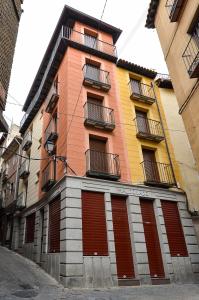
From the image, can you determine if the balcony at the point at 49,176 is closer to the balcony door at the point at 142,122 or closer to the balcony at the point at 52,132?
the balcony at the point at 52,132

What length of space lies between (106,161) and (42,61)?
1097 cm

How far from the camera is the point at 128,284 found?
1073 centimetres

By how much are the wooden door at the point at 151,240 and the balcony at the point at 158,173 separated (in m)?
1.49

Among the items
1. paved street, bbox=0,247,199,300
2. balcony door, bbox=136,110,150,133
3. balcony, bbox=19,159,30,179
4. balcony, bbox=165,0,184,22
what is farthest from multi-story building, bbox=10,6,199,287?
balcony, bbox=165,0,184,22

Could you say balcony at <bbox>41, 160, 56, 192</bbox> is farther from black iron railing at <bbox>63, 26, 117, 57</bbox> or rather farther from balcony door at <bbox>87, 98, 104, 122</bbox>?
black iron railing at <bbox>63, 26, 117, 57</bbox>

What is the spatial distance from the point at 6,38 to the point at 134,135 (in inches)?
335

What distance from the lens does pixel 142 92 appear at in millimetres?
17984

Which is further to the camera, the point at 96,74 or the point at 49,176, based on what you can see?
the point at 96,74

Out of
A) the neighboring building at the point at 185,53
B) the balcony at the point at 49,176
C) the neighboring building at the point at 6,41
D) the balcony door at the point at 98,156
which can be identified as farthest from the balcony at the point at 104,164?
the neighboring building at the point at 6,41

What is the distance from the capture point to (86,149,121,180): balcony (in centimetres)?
1270

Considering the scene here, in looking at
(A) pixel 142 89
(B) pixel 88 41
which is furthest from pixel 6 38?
(A) pixel 142 89

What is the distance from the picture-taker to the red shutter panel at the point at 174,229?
497 inches

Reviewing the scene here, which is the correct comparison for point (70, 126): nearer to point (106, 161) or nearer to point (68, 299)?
point (106, 161)

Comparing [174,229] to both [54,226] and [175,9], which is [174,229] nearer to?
[54,226]
